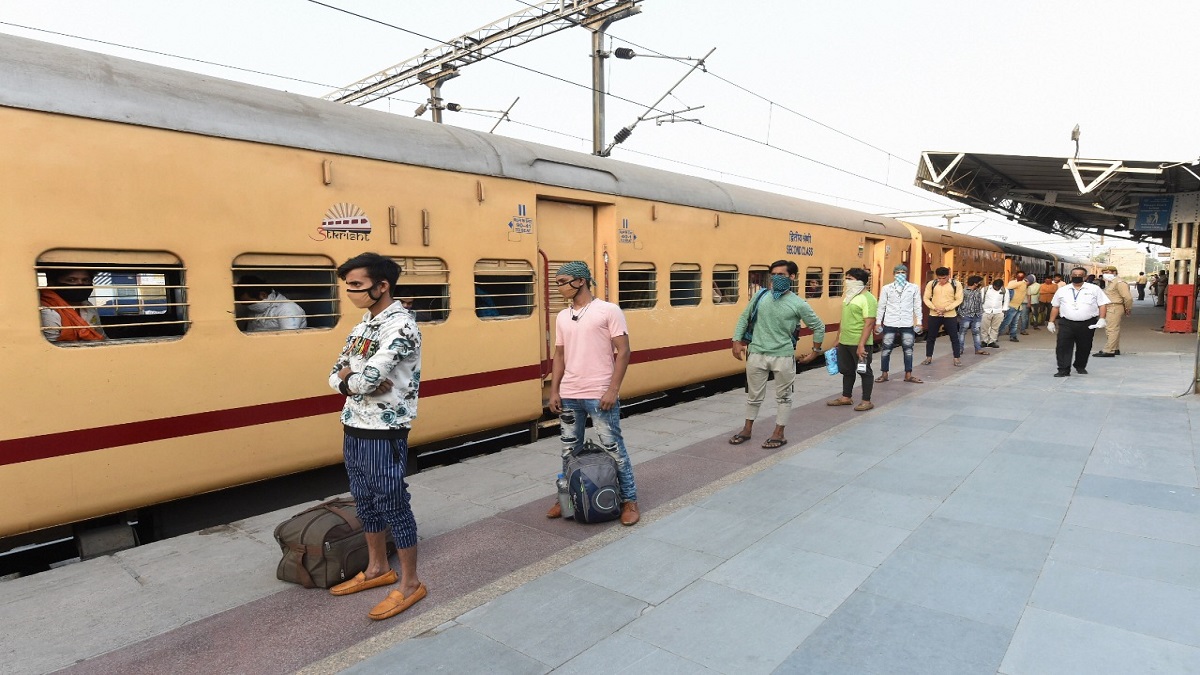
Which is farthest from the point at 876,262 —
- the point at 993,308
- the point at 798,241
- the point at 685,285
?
the point at 685,285

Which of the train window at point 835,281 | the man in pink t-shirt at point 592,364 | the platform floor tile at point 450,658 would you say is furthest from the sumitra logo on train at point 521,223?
the train window at point 835,281

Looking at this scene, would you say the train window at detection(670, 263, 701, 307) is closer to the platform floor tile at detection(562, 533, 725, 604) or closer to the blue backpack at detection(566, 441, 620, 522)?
the blue backpack at detection(566, 441, 620, 522)

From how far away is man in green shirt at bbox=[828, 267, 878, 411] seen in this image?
7328mm

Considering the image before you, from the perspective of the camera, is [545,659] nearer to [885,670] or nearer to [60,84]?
[885,670]

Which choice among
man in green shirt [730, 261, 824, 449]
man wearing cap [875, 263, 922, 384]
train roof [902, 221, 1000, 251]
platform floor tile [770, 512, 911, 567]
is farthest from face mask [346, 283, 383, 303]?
train roof [902, 221, 1000, 251]

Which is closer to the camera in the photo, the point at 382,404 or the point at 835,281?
the point at 382,404

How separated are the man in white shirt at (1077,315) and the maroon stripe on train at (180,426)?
8563 millimetres

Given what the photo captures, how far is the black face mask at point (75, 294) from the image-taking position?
11.6 feet

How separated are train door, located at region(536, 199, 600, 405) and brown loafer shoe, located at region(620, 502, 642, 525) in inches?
89.3

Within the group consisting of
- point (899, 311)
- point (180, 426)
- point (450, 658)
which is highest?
point (899, 311)

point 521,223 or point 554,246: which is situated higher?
point 521,223

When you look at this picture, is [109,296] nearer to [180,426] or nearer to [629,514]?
[180,426]

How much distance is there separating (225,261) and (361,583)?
225cm

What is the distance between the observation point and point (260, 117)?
4262mm
